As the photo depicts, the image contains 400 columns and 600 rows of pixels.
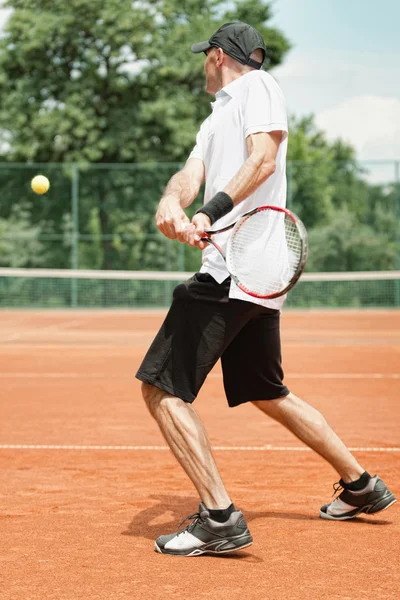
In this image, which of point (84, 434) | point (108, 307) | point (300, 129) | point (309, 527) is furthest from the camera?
point (300, 129)

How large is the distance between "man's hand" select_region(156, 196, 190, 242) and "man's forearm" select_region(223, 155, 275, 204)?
7.8 inches

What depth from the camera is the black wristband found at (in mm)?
3408

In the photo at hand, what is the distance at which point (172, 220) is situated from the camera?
3.39m

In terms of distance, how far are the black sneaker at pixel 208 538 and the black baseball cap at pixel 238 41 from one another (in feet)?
5.78

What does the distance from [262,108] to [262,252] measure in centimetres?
53

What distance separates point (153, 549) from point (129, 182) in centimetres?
2085

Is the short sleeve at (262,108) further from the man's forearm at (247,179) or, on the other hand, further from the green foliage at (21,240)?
the green foliage at (21,240)

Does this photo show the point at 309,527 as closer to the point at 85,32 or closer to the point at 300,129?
the point at 85,32

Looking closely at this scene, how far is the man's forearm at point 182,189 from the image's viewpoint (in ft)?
11.9

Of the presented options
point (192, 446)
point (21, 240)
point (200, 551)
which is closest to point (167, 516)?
point (200, 551)

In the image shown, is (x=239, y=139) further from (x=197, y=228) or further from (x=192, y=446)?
(x=192, y=446)

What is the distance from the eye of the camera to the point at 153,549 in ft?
12.0

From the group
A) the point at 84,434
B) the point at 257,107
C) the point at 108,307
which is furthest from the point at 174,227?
the point at 108,307

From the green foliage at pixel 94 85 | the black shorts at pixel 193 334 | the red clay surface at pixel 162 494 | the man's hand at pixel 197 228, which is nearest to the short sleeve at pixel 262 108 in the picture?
the man's hand at pixel 197 228
